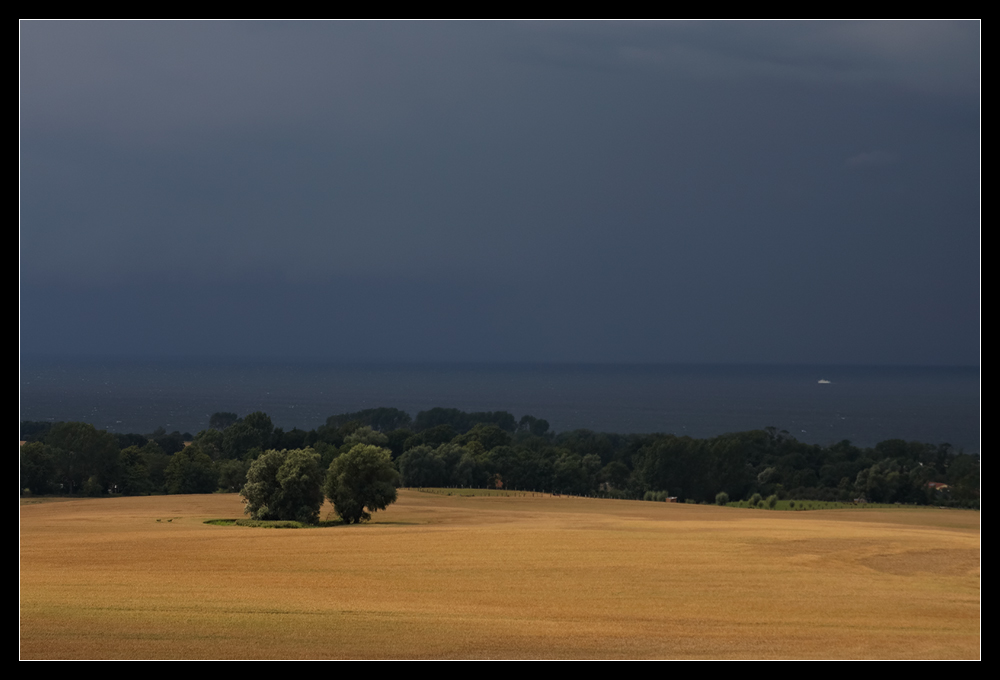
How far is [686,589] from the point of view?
12805 mm

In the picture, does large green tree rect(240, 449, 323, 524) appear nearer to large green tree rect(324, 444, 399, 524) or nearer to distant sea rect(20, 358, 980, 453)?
large green tree rect(324, 444, 399, 524)

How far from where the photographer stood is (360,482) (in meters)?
24.4

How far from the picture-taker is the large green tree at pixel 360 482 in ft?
78.8

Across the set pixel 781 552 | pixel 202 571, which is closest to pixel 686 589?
pixel 781 552

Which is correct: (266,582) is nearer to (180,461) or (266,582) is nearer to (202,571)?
(202,571)

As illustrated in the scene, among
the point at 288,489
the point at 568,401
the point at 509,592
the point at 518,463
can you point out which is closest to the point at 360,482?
the point at 288,489

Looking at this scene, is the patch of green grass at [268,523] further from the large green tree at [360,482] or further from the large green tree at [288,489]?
the large green tree at [360,482]

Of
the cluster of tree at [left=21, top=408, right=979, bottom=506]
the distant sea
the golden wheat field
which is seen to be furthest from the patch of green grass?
the distant sea

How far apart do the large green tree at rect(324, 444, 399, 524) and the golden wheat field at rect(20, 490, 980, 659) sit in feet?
12.4

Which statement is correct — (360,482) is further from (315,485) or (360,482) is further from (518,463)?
(518,463)

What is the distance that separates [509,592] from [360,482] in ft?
40.8

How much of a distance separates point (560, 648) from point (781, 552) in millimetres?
6997
